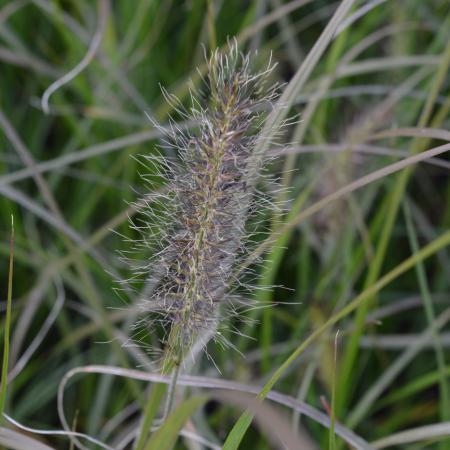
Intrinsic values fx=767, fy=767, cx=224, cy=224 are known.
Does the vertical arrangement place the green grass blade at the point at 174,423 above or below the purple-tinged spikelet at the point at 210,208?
below

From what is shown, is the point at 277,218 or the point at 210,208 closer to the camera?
the point at 210,208

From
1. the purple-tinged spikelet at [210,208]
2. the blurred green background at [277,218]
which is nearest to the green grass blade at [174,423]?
the purple-tinged spikelet at [210,208]

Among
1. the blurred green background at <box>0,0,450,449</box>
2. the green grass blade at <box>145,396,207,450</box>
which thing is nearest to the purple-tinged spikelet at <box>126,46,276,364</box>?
the green grass blade at <box>145,396,207,450</box>

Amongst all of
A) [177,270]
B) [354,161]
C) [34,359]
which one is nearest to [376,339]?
[354,161]

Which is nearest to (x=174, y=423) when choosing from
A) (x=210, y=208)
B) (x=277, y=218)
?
(x=210, y=208)

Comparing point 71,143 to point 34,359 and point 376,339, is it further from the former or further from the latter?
point 376,339

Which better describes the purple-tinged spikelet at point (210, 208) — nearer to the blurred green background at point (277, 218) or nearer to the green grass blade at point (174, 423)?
the green grass blade at point (174, 423)

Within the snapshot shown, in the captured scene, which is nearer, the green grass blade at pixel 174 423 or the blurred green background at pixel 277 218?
the green grass blade at pixel 174 423

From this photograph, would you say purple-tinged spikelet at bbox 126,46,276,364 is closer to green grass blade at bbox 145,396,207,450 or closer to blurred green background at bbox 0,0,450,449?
green grass blade at bbox 145,396,207,450

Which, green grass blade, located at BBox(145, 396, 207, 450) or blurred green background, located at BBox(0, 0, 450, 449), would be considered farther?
blurred green background, located at BBox(0, 0, 450, 449)

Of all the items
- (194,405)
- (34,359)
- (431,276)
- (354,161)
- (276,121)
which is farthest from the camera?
(431,276)

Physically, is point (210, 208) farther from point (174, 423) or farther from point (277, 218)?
point (277, 218)
